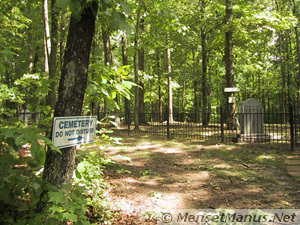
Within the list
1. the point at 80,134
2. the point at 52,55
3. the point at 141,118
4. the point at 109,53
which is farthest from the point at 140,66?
the point at 80,134

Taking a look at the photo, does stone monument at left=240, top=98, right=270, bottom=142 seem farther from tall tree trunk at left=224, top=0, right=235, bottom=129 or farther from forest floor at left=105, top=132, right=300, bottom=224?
forest floor at left=105, top=132, right=300, bottom=224

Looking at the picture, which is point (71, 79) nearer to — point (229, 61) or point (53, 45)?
point (53, 45)

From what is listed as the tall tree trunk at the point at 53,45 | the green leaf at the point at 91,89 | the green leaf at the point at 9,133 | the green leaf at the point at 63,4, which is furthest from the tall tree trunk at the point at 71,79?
the tall tree trunk at the point at 53,45

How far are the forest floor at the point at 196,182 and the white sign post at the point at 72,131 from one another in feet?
2.60

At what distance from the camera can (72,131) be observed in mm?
2383

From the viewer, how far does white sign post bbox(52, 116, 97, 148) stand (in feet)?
7.24

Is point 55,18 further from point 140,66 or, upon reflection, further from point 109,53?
point 140,66

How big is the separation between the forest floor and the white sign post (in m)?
0.79

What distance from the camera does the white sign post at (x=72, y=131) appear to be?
2207 mm

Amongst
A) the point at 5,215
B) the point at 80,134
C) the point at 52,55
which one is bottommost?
the point at 5,215

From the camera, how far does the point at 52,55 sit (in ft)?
19.0

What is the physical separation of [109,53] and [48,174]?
11324 mm

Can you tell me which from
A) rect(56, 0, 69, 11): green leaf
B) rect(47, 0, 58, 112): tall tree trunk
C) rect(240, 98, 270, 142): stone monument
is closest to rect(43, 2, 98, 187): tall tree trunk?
rect(56, 0, 69, 11): green leaf

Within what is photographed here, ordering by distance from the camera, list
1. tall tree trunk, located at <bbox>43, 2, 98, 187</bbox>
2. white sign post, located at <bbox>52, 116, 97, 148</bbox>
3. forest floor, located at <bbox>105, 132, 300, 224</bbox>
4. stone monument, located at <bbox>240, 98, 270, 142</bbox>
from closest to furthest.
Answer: white sign post, located at <bbox>52, 116, 97, 148</bbox>
tall tree trunk, located at <bbox>43, 2, 98, 187</bbox>
forest floor, located at <bbox>105, 132, 300, 224</bbox>
stone monument, located at <bbox>240, 98, 270, 142</bbox>
